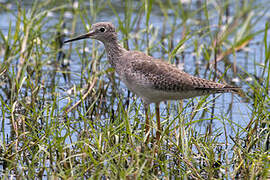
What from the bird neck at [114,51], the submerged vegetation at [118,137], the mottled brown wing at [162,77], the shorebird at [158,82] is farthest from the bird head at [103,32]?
the submerged vegetation at [118,137]

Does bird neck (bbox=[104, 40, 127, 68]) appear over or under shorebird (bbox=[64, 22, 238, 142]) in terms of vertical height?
over

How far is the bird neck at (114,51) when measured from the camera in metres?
6.89

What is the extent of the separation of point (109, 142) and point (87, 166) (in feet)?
1.32

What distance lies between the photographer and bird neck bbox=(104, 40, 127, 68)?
6.89 metres

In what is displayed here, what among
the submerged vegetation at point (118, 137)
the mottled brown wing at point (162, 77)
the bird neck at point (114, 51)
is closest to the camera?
the submerged vegetation at point (118, 137)

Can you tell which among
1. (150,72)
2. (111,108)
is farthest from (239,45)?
(150,72)

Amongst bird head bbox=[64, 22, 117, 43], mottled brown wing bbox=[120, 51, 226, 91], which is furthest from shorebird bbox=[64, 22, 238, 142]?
bird head bbox=[64, 22, 117, 43]

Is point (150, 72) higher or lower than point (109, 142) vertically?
higher

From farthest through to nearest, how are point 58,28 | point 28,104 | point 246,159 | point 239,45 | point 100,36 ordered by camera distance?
point 239,45
point 58,28
point 28,104
point 100,36
point 246,159

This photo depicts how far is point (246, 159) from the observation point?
5926 mm

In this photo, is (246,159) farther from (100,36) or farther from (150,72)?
(100,36)

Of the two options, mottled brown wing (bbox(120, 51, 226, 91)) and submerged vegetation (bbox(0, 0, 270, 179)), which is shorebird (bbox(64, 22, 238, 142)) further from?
submerged vegetation (bbox(0, 0, 270, 179))

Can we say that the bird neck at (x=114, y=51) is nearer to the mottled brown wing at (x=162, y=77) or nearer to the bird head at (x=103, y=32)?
the bird head at (x=103, y=32)

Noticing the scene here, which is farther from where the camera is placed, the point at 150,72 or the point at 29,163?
the point at 150,72
